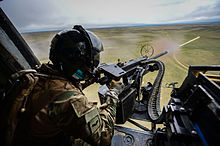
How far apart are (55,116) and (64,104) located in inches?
5.7

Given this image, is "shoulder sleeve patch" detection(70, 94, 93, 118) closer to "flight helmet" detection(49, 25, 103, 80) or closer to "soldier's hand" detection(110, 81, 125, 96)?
"flight helmet" detection(49, 25, 103, 80)

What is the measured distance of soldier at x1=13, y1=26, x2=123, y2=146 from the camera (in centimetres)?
103

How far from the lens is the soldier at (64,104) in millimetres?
1025

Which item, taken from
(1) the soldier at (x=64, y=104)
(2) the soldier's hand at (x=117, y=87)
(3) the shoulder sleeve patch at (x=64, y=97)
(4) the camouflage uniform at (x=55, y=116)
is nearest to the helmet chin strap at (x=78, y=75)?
(1) the soldier at (x=64, y=104)

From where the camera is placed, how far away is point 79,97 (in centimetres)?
112

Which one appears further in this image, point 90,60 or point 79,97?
point 90,60

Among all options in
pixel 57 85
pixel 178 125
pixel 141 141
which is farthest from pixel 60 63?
pixel 141 141

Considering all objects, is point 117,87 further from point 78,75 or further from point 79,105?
point 79,105

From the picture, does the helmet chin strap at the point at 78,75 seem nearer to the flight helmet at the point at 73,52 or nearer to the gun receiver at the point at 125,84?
the flight helmet at the point at 73,52

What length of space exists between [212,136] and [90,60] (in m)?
1.37

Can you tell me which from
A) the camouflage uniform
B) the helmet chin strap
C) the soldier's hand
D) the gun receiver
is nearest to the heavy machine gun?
the gun receiver

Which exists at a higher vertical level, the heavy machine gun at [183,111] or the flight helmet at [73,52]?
the flight helmet at [73,52]

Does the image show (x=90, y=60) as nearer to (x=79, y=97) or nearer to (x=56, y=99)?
(x=79, y=97)

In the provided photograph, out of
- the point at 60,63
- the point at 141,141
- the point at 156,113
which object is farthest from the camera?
the point at 156,113
